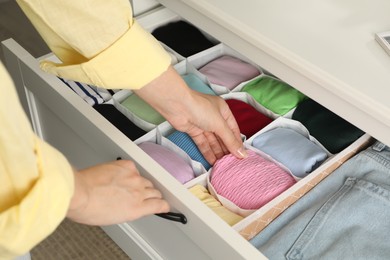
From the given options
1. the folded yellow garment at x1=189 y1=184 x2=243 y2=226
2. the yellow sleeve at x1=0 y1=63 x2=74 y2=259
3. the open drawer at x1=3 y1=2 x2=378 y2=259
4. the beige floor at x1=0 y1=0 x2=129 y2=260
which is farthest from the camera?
the beige floor at x1=0 y1=0 x2=129 y2=260

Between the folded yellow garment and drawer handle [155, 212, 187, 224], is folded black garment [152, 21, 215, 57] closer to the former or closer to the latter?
Answer: the folded yellow garment

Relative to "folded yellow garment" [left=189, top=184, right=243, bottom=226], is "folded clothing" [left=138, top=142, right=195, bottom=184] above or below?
above

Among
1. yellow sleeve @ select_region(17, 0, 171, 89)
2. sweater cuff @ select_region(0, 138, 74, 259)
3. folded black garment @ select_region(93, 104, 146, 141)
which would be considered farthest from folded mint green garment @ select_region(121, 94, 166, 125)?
sweater cuff @ select_region(0, 138, 74, 259)

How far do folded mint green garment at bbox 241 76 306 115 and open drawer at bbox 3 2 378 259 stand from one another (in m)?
0.15

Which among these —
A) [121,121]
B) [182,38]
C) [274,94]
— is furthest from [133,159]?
[182,38]

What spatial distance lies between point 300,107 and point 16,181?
598 millimetres

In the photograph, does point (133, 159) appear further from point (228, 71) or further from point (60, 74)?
point (228, 71)

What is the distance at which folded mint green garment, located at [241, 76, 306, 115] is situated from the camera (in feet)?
3.26

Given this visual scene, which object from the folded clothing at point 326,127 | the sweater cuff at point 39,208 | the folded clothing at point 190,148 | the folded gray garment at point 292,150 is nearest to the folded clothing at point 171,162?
the folded clothing at point 190,148

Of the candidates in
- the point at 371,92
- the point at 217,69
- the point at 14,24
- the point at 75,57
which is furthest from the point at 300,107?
the point at 14,24

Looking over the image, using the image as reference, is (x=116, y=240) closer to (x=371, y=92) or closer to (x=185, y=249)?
(x=185, y=249)

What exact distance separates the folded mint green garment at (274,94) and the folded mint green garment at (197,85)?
65 millimetres

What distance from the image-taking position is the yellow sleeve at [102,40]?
717mm

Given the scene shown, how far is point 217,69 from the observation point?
1.08 meters
